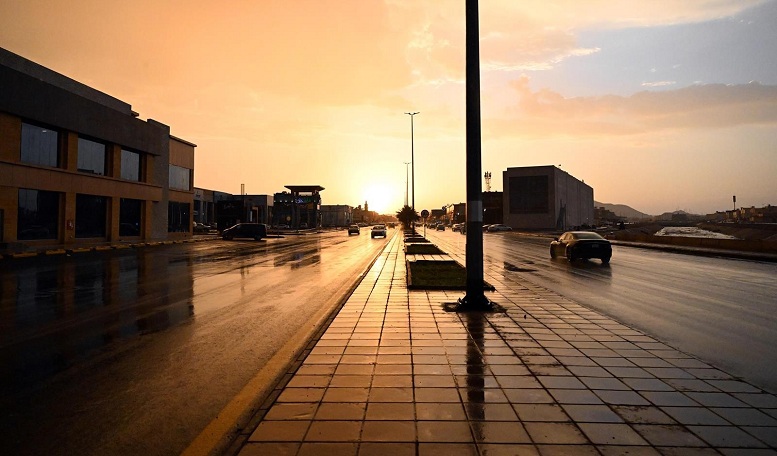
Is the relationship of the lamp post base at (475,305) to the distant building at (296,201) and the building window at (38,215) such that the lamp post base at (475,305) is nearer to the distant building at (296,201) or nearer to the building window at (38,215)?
the building window at (38,215)

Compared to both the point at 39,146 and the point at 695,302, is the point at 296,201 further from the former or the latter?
the point at 695,302

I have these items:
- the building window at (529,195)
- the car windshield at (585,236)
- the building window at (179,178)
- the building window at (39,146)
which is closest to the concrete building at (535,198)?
the building window at (529,195)

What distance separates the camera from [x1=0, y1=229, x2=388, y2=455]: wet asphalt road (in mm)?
A: 4211

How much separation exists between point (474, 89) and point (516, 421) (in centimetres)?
737

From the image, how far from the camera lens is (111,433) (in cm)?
414

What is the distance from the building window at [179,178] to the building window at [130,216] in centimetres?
818

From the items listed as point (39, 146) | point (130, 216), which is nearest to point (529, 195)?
point (130, 216)

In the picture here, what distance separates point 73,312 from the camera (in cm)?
984

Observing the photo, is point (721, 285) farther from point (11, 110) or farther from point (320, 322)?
point (11, 110)

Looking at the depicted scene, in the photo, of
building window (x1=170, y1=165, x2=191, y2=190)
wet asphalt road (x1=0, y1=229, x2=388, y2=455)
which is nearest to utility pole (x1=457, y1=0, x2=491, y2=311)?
wet asphalt road (x1=0, y1=229, x2=388, y2=455)

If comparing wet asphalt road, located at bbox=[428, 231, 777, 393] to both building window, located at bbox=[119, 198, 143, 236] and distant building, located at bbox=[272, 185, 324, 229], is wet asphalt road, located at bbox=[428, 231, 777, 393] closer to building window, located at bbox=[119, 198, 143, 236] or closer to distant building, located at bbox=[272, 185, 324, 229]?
building window, located at bbox=[119, 198, 143, 236]

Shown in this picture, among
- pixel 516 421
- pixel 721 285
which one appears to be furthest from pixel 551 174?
pixel 516 421

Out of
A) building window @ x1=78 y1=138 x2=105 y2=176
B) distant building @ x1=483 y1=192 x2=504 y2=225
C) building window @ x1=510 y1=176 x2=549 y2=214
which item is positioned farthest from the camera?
distant building @ x1=483 y1=192 x2=504 y2=225

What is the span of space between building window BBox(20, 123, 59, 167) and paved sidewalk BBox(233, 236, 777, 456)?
3107cm
